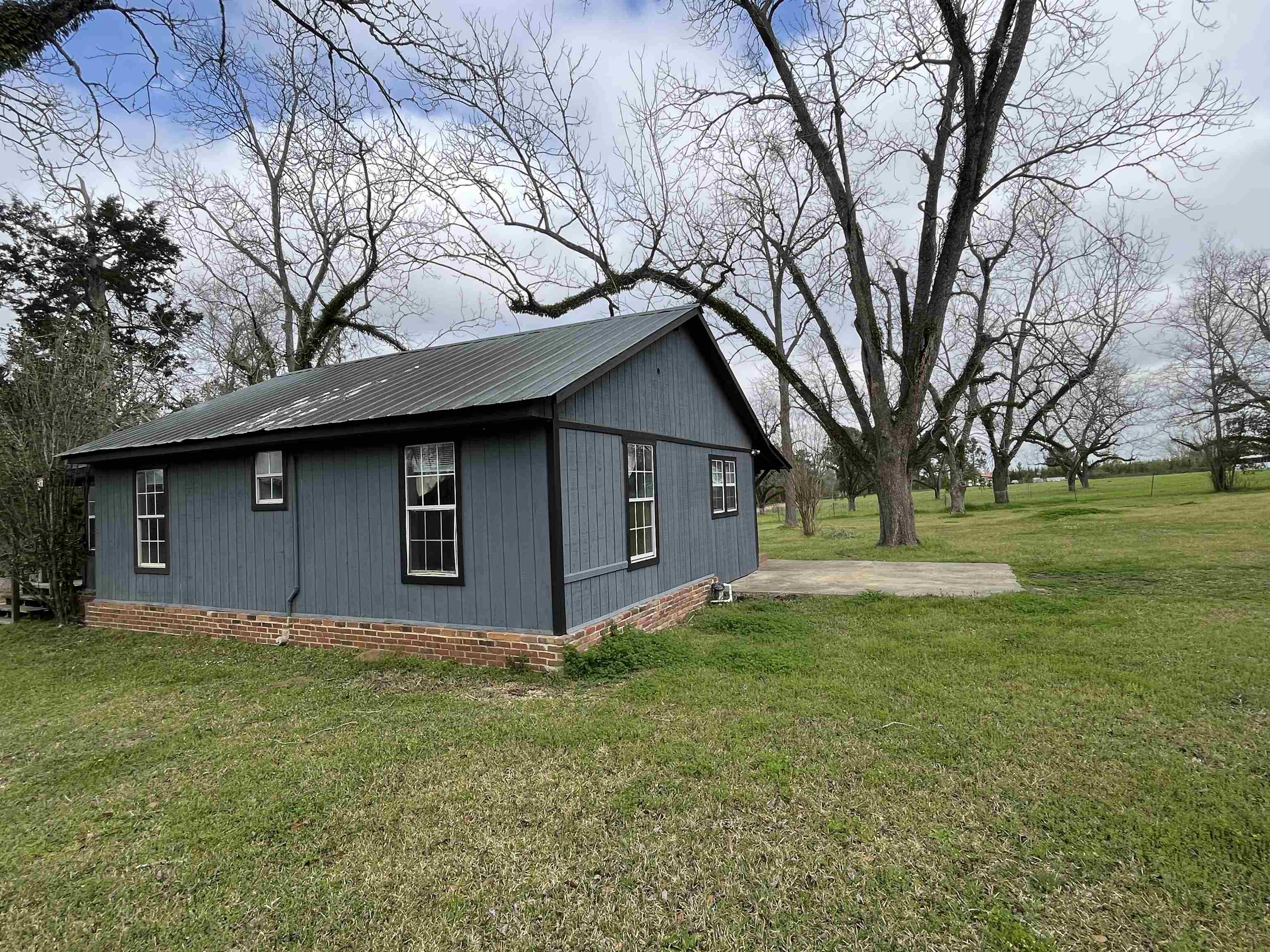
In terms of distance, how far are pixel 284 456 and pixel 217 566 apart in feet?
7.16

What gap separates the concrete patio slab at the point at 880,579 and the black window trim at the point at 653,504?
272 cm

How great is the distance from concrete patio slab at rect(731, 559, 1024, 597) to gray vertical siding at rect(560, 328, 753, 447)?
9.13 ft

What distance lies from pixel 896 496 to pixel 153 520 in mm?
15973

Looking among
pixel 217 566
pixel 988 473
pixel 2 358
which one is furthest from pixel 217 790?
A: pixel 988 473

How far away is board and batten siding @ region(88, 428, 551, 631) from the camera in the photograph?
22.9 ft

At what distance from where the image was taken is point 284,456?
8.65 meters

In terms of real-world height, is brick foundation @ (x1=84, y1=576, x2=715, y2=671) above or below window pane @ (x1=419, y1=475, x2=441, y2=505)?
below

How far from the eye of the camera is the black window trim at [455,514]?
7320 mm

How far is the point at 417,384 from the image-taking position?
873 cm

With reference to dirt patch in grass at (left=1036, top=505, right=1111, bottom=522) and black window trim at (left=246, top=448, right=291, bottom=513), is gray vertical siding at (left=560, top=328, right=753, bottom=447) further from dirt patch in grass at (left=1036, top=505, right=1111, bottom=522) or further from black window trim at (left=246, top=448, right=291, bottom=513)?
dirt patch in grass at (left=1036, top=505, right=1111, bottom=522)

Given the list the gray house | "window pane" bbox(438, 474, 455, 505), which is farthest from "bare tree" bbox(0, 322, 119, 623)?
"window pane" bbox(438, 474, 455, 505)

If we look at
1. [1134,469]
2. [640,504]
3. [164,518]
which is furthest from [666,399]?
[1134,469]

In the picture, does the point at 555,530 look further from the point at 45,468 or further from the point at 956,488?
the point at 956,488

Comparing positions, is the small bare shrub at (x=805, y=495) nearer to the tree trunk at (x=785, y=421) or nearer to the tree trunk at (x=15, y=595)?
the tree trunk at (x=785, y=421)
